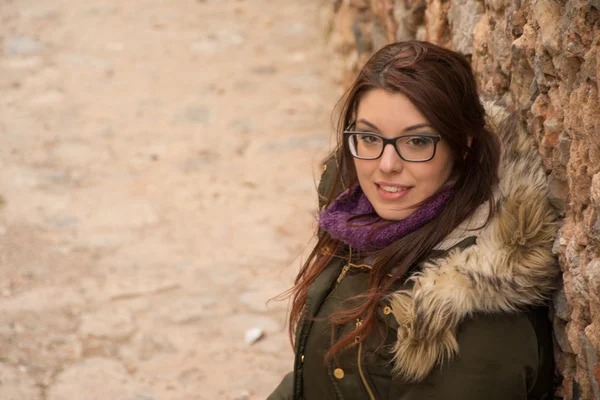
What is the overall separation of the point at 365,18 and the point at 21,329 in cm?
280

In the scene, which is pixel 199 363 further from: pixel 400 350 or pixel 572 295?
pixel 572 295

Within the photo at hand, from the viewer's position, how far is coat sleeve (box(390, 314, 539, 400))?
6.66 feet

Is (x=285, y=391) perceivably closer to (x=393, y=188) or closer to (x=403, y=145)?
(x=393, y=188)

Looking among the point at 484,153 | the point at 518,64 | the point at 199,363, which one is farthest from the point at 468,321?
the point at 199,363

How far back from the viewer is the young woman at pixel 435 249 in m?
2.06

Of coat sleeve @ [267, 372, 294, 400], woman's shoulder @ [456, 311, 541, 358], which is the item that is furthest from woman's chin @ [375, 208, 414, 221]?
coat sleeve @ [267, 372, 294, 400]

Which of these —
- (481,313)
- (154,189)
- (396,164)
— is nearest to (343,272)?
(396,164)

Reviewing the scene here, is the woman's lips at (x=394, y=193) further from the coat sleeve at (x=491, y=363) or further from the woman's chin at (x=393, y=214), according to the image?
the coat sleeve at (x=491, y=363)

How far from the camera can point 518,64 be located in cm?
244

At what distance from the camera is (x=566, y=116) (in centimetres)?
208

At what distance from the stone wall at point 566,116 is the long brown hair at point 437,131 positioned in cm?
18

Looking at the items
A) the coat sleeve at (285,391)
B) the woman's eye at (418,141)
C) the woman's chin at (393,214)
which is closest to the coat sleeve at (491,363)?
the woman's chin at (393,214)

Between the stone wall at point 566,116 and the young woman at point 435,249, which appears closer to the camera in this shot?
the stone wall at point 566,116

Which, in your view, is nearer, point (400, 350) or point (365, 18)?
point (400, 350)
